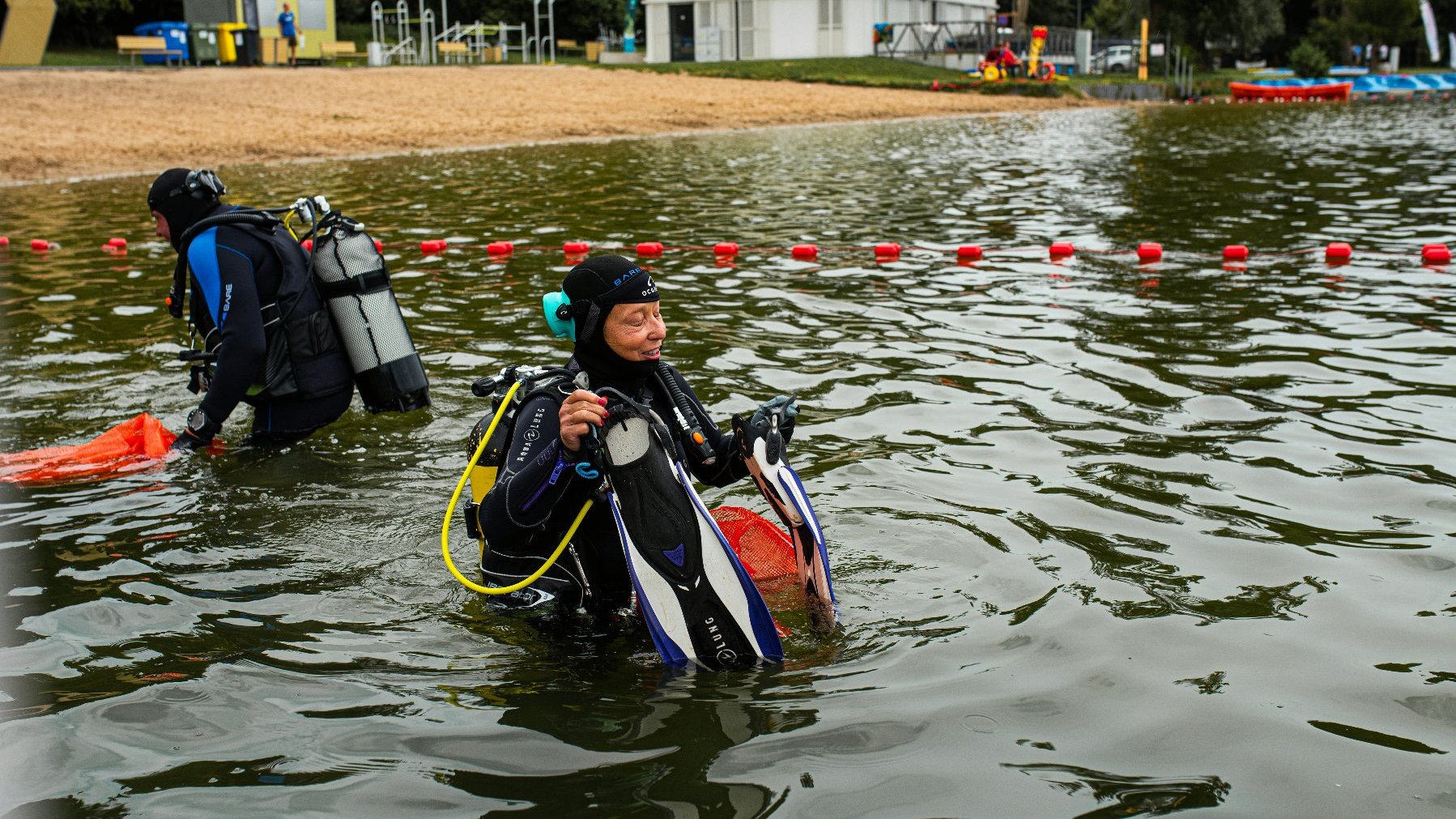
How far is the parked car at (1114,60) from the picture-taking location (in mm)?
60406

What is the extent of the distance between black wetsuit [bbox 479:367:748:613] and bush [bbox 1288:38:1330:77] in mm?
60034

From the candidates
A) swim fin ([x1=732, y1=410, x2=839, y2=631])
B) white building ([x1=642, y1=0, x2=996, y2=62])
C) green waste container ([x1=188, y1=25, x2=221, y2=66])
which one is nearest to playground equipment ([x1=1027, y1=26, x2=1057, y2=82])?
white building ([x1=642, y1=0, x2=996, y2=62])

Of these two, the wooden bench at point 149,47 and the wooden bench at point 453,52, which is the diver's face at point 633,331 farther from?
the wooden bench at point 453,52

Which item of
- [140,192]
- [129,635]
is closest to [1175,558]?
[129,635]

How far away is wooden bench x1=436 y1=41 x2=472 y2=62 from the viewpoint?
4591 cm

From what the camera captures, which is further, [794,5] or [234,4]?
[794,5]

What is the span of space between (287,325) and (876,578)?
3.20 m

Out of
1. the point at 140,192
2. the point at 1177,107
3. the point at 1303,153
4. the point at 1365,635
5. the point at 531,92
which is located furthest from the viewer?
the point at 1177,107

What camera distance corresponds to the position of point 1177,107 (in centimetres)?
4259

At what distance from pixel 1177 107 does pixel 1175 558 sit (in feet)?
135

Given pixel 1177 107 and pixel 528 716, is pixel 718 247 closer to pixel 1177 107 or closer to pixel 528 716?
pixel 528 716

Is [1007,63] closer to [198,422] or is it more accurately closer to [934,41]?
[934,41]

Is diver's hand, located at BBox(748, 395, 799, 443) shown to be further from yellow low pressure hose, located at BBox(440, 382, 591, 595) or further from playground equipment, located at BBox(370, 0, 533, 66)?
playground equipment, located at BBox(370, 0, 533, 66)

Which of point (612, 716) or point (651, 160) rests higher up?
point (651, 160)
